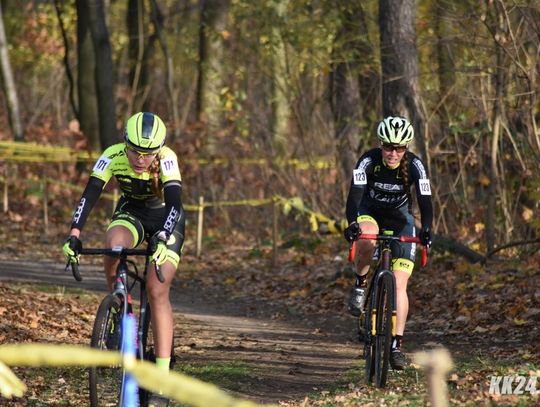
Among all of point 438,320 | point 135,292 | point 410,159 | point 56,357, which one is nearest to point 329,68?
point 135,292

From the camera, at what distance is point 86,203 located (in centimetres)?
744

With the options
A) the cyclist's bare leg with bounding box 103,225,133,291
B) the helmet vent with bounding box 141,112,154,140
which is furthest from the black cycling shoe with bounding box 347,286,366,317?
the helmet vent with bounding box 141,112,154,140

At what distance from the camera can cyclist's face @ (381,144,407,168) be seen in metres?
8.97

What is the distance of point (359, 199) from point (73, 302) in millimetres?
4823

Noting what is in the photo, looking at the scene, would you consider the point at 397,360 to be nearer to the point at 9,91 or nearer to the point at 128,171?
the point at 128,171

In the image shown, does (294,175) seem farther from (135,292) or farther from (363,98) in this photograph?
(135,292)

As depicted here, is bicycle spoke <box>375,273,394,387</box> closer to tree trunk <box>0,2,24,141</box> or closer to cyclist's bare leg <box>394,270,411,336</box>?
cyclist's bare leg <box>394,270,411,336</box>

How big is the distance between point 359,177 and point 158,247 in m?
2.54

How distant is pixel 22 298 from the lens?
1202 centimetres

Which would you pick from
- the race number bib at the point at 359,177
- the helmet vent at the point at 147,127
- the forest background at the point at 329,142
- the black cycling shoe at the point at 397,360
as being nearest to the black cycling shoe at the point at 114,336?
the helmet vent at the point at 147,127

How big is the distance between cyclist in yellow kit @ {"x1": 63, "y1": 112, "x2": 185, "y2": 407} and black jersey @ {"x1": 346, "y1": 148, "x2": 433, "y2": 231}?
74.0 inches

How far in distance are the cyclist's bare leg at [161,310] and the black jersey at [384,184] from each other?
2.11 m

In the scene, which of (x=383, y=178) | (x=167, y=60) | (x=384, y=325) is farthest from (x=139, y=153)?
(x=167, y=60)

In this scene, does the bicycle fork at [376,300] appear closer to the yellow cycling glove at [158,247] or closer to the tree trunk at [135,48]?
the yellow cycling glove at [158,247]
